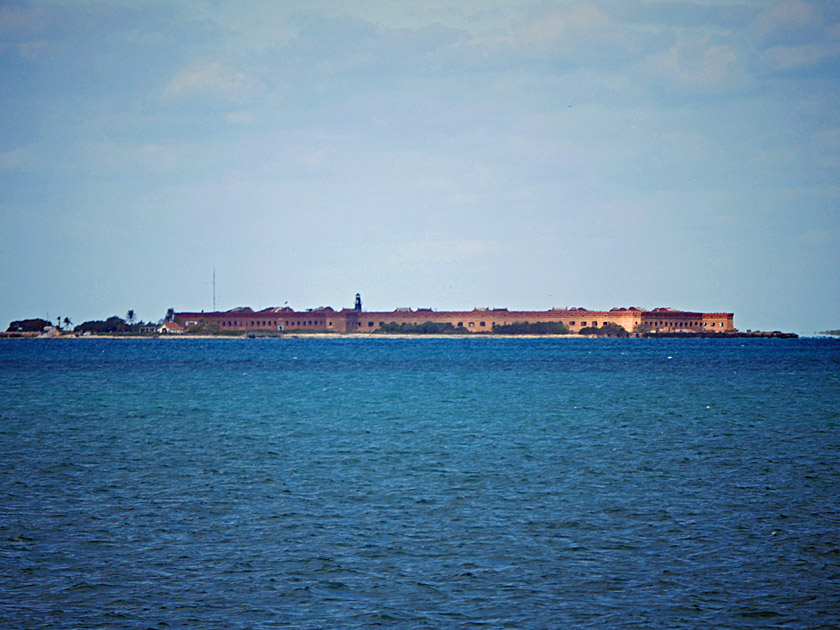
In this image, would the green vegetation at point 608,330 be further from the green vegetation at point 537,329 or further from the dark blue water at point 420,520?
the dark blue water at point 420,520

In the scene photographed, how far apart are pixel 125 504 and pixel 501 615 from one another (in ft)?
26.7

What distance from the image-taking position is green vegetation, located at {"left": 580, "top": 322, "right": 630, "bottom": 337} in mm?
196750

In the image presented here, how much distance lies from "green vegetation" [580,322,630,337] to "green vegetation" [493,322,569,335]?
5332 mm

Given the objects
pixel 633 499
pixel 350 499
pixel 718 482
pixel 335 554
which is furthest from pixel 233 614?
pixel 718 482

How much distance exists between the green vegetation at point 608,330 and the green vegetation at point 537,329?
210 inches

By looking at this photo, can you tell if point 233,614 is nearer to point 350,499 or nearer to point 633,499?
point 350,499

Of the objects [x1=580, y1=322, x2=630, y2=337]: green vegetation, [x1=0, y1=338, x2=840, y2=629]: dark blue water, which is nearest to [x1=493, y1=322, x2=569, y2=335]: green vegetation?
[x1=580, y1=322, x2=630, y2=337]: green vegetation

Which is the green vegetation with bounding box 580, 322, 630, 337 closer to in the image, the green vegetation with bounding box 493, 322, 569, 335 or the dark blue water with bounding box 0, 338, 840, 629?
the green vegetation with bounding box 493, 322, 569, 335

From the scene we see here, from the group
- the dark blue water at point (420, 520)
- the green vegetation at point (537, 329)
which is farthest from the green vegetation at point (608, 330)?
the dark blue water at point (420, 520)

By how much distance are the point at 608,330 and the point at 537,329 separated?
1554cm

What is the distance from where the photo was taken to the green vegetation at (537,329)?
195m

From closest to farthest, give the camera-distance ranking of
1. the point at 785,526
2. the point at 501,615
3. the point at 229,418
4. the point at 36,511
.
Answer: the point at 501,615, the point at 785,526, the point at 36,511, the point at 229,418

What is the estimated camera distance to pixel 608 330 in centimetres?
19712

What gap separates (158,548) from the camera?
1309 centimetres
